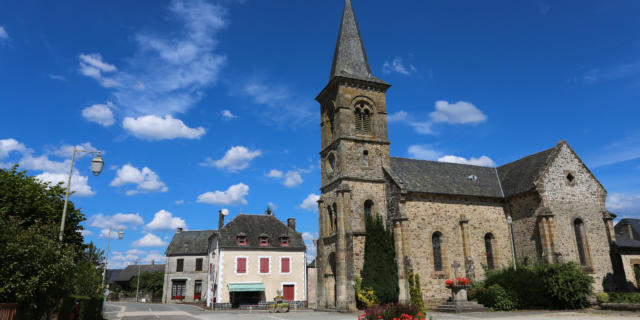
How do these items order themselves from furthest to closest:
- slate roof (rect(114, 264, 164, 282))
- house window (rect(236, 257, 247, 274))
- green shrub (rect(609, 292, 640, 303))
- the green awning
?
1. slate roof (rect(114, 264, 164, 282))
2. house window (rect(236, 257, 247, 274))
3. the green awning
4. green shrub (rect(609, 292, 640, 303))

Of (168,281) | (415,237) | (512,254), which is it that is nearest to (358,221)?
(415,237)

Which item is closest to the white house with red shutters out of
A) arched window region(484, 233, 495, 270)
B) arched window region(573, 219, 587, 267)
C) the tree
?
the tree

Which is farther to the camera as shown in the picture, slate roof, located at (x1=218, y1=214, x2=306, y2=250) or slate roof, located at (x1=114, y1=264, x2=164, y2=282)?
slate roof, located at (x1=114, y1=264, x2=164, y2=282)

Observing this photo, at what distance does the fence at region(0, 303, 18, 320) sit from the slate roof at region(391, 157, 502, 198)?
21.0m

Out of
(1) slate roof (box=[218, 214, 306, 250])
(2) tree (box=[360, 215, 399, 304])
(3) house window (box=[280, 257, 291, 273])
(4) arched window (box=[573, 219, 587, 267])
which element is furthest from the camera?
(3) house window (box=[280, 257, 291, 273])

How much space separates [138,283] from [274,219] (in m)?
26.1

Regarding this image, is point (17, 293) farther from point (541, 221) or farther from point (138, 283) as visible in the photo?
point (138, 283)

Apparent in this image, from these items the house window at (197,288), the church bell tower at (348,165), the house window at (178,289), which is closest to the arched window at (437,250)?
the church bell tower at (348,165)

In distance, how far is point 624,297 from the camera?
22.6 metres

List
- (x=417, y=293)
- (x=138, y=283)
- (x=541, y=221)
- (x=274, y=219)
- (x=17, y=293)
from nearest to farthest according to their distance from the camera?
(x=17, y=293)
(x=417, y=293)
(x=541, y=221)
(x=274, y=219)
(x=138, y=283)

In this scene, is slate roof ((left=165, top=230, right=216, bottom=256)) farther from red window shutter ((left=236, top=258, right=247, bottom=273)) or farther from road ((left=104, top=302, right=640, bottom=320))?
road ((left=104, top=302, right=640, bottom=320))

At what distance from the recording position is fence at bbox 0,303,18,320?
9809 millimetres

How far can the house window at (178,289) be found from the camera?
48.2 m

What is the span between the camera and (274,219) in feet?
135
